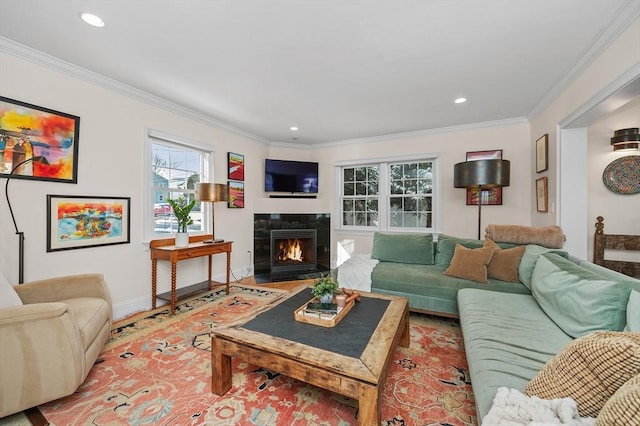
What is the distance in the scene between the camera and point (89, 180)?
2621 mm

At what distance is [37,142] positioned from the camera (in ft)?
7.48

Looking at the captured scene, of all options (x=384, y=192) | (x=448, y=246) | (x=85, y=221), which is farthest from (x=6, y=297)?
(x=384, y=192)

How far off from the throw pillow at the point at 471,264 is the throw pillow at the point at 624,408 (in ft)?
6.78

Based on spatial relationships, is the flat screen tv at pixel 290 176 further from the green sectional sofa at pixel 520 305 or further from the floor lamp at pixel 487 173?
the floor lamp at pixel 487 173

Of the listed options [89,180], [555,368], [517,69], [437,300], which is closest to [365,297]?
[437,300]

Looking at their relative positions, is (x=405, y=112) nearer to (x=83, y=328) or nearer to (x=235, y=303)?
(x=235, y=303)

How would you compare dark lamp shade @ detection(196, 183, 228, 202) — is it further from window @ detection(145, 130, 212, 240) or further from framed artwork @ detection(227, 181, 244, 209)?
framed artwork @ detection(227, 181, 244, 209)

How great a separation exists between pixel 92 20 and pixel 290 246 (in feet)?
12.4

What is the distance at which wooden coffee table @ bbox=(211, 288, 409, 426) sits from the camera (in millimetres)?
1220

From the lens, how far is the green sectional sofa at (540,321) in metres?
1.22

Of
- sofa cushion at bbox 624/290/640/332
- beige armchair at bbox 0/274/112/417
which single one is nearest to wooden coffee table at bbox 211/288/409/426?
beige armchair at bbox 0/274/112/417

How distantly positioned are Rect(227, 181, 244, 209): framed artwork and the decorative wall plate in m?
5.10

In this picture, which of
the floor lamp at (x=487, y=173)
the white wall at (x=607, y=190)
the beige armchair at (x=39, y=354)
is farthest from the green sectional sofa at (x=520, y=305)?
the beige armchair at (x=39, y=354)

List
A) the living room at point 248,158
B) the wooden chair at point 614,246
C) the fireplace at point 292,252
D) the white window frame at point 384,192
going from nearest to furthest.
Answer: the living room at point 248,158 < the wooden chair at point 614,246 < the white window frame at point 384,192 < the fireplace at point 292,252
